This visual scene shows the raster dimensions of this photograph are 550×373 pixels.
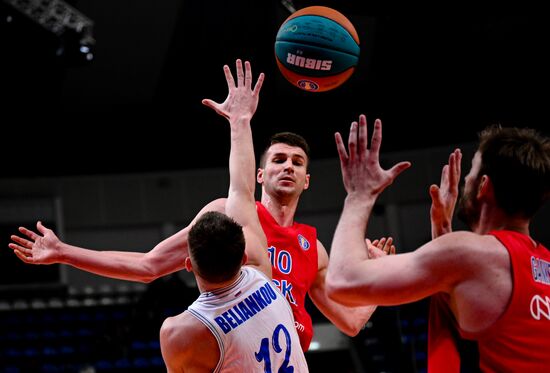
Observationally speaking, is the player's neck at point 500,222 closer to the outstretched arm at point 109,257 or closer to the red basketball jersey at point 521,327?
the red basketball jersey at point 521,327

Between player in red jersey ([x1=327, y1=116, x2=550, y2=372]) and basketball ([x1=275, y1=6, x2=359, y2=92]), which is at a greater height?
basketball ([x1=275, y1=6, x2=359, y2=92])

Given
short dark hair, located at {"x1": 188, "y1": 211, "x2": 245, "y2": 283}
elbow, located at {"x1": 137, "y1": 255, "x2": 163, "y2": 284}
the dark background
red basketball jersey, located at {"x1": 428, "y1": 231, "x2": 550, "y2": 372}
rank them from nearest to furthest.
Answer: red basketball jersey, located at {"x1": 428, "y1": 231, "x2": 550, "y2": 372}, short dark hair, located at {"x1": 188, "y1": 211, "x2": 245, "y2": 283}, elbow, located at {"x1": 137, "y1": 255, "x2": 163, "y2": 284}, the dark background

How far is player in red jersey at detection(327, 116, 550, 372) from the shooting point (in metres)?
2.20

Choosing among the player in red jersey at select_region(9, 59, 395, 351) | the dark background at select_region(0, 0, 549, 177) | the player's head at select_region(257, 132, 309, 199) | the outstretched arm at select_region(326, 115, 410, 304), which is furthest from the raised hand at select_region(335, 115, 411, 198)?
the dark background at select_region(0, 0, 549, 177)

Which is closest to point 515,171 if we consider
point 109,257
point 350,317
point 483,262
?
point 483,262

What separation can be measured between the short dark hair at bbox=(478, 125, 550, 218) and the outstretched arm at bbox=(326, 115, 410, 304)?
0.30 metres

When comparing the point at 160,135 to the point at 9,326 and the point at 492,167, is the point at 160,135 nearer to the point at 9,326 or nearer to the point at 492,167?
the point at 9,326

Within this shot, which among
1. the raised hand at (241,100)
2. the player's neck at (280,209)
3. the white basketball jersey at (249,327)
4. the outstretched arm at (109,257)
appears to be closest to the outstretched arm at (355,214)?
the white basketball jersey at (249,327)

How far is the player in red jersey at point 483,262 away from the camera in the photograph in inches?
86.6

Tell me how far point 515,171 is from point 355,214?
0.56 metres

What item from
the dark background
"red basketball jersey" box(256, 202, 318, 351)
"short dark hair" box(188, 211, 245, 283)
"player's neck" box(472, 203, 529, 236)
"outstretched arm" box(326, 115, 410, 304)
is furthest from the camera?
the dark background

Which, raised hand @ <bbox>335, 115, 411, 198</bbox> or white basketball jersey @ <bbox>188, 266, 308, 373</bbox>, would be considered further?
white basketball jersey @ <bbox>188, 266, 308, 373</bbox>

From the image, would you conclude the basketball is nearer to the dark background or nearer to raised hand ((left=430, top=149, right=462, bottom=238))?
raised hand ((left=430, top=149, right=462, bottom=238))

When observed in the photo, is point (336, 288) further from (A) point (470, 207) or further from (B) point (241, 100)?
(B) point (241, 100)
